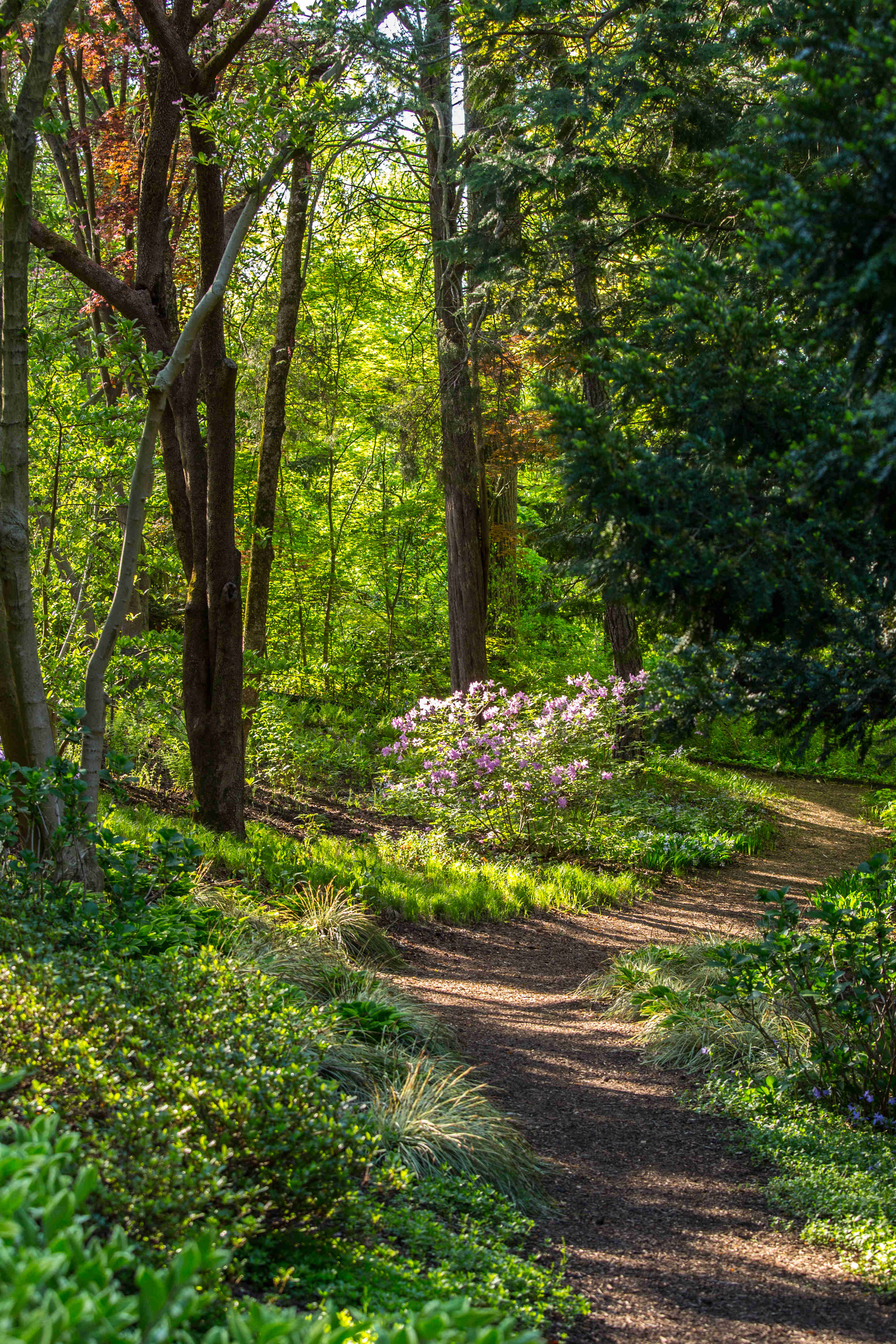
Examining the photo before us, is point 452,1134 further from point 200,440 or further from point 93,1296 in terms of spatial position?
point 200,440

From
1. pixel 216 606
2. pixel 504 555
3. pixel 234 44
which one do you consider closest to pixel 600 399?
pixel 504 555

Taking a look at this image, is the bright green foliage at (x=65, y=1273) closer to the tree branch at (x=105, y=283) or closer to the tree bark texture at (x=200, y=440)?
the tree branch at (x=105, y=283)

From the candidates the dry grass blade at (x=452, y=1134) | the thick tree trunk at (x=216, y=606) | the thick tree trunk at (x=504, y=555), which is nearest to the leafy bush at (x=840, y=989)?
the dry grass blade at (x=452, y=1134)

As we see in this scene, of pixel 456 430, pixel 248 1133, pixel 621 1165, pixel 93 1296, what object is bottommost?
pixel 621 1165

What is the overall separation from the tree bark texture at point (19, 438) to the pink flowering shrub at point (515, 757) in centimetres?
456

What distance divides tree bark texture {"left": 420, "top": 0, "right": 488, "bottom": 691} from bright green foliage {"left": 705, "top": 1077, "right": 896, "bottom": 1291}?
7716 millimetres

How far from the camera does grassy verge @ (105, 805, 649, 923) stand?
6523mm

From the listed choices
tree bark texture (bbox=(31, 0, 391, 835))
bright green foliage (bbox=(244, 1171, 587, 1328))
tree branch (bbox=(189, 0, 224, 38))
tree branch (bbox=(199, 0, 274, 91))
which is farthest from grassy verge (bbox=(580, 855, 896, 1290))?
tree branch (bbox=(189, 0, 224, 38))

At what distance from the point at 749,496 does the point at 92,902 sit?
2.41 meters

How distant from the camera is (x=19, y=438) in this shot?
4.28 metres

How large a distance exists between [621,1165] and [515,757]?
Answer: 491 centimetres

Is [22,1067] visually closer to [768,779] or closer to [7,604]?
[7,604]

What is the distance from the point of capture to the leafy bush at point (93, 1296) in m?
1.11

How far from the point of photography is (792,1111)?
3754 mm
